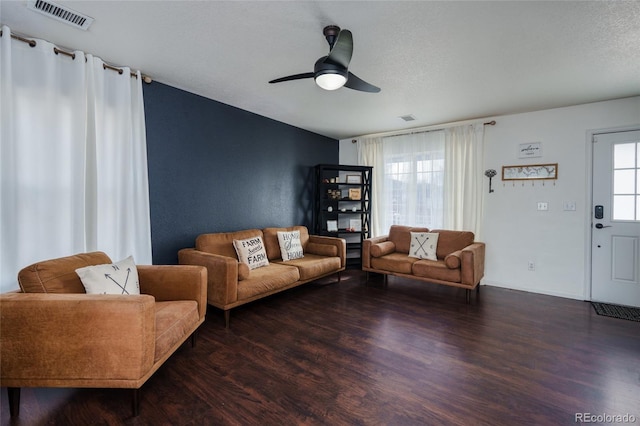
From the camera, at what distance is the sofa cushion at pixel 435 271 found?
11.6 feet

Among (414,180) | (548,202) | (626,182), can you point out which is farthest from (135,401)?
(626,182)

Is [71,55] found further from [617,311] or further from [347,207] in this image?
[617,311]

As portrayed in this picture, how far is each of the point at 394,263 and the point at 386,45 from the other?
107 inches

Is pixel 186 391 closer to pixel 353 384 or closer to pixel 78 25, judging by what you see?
pixel 353 384

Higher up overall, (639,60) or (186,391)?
(639,60)

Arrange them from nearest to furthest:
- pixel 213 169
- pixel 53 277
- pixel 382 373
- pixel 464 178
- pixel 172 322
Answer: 1. pixel 53 277
2. pixel 172 322
3. pixel 382 373
4. pixel 213 169
5. pixel 464 178

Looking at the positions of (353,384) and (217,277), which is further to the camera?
(217,277)

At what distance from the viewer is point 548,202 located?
382cm

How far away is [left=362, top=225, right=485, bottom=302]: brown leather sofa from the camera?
3492 mm

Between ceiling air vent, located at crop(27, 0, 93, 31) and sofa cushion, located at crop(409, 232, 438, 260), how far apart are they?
415 centimetres

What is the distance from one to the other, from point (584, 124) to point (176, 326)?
4.99 meters

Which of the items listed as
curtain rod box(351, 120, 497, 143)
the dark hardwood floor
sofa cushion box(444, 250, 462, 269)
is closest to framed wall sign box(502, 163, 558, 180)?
curtain rod box(351, 120, 497, 143)

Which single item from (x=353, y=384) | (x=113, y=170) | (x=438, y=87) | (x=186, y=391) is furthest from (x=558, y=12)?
(x=113, y=170)

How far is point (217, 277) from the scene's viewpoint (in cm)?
275
